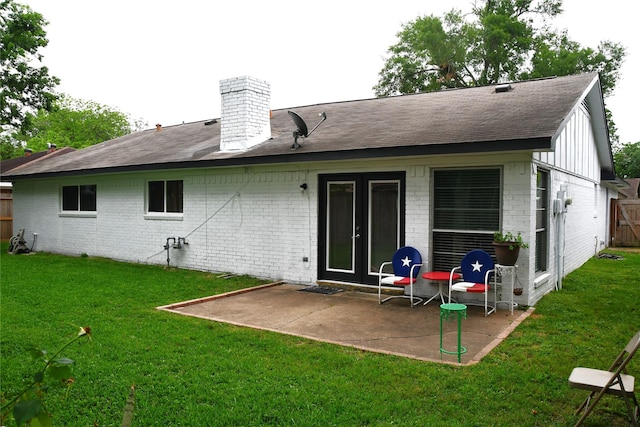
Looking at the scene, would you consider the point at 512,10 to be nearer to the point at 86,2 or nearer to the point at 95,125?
the point at 86,2

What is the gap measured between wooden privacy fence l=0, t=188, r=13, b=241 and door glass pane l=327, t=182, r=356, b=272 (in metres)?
16.4

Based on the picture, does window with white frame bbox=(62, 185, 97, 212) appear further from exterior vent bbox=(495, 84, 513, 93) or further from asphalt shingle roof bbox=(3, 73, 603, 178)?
exterior vent bbox=(495, 84, 513, 93)

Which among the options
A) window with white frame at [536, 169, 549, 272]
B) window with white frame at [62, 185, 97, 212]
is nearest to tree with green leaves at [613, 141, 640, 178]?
window with white frame at [536, 169, 549, 272]

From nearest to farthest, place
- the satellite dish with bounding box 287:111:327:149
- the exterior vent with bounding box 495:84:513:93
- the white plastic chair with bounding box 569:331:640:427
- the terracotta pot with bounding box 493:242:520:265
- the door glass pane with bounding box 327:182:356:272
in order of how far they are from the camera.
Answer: the white plastic chair with bounding box 569:331:640:427
the terracotta pot with bounding box 493:242:520:265
the door glass pane with bounding box 327:182:356:272
the satellite dish with bounding box 287:111:327:149
the exterior vent with bounding box 495:84:513:93

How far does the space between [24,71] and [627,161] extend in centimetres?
3770

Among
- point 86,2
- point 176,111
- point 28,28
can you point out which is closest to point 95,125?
point 176,111

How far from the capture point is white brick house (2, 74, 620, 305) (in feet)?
25.0

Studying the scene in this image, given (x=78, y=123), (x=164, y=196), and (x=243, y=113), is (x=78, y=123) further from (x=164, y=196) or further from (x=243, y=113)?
(x=243, y=113)

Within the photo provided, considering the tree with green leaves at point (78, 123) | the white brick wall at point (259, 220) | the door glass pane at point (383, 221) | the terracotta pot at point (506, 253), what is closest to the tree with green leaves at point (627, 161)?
the white brick wall at point (259, 220)

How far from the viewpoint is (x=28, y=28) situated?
16.1 metres

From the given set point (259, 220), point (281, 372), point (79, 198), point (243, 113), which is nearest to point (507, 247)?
point (281, 372)

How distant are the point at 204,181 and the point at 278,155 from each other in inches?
101

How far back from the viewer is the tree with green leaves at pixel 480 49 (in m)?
28.9

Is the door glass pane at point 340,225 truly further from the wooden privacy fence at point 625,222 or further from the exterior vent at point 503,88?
the wooden privacy fence at point 625,222
